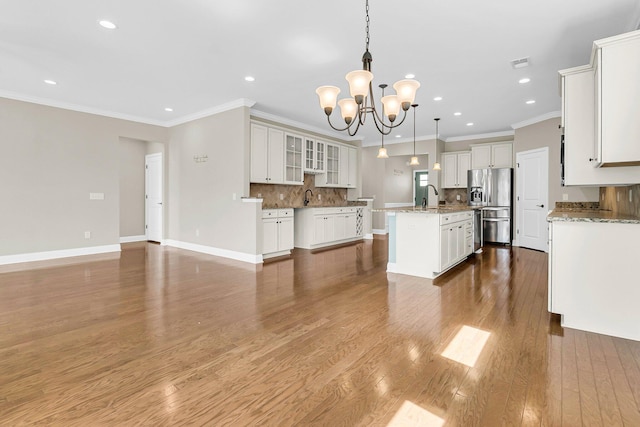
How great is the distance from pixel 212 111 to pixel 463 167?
6038 millimetres

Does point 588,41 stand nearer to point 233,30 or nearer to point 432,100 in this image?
point 432,100

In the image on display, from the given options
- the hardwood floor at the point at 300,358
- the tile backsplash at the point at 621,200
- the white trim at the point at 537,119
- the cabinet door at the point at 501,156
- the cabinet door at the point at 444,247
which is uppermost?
the white trim at the point at 537,119

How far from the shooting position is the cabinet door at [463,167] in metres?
8.06

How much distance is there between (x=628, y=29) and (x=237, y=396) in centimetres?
452

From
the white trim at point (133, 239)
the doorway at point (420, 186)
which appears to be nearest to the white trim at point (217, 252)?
the white trim at point (133, 239)

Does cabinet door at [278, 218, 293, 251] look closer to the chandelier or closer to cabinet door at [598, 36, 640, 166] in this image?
the chandelier

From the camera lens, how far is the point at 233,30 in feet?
10.4

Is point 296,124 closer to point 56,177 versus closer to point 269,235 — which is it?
point 269,235

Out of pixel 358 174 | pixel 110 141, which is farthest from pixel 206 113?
pixel 358 174

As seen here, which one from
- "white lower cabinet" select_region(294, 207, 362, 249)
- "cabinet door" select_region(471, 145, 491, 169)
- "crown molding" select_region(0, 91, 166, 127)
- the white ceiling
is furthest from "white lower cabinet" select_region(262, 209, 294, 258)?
"cabinet door" select_region(471, 145, 491, 169)

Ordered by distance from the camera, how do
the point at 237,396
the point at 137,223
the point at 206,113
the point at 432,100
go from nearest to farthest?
the point at 237,396
the point at 432,100
the point at 206,113
the point at 137,223

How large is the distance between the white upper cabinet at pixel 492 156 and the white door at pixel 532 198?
1.84 ft

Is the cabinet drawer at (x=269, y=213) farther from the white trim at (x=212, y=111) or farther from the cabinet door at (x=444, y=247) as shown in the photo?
the cabinet door at (x=444, y=247)

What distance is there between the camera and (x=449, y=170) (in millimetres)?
8336
